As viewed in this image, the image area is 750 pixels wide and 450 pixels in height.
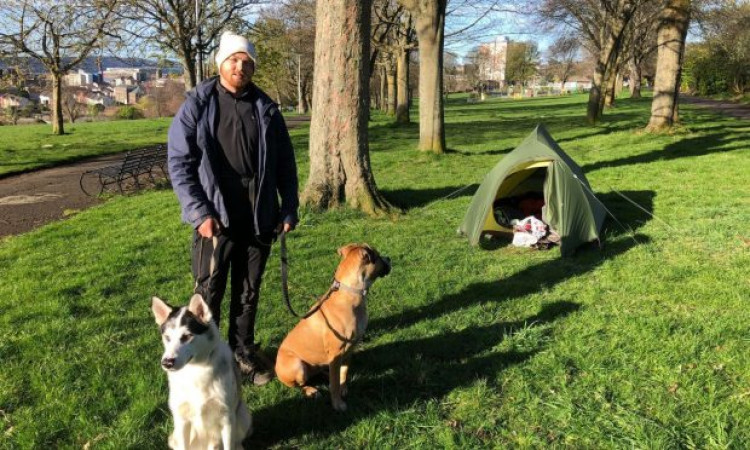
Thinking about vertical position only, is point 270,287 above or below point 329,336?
below

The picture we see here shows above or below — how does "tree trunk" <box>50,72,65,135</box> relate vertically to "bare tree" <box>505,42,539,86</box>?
below

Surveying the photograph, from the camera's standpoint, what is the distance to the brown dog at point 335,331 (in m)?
3.47

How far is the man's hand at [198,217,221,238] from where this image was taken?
324 centimetres

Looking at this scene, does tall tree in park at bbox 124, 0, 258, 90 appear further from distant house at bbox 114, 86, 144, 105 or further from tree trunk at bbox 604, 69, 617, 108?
distant house at bbox 114, 86, 144, 105

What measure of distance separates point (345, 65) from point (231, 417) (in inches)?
247

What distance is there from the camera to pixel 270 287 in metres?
5.65

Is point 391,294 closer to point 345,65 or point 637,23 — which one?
point 345,65

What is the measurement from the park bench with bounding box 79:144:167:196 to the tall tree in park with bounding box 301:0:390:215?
5.49 m

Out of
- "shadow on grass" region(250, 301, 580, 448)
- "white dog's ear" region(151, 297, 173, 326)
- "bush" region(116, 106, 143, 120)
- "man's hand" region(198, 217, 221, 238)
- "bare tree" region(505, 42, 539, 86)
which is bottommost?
"shadow on grass" region(250, 301, 580, 448)

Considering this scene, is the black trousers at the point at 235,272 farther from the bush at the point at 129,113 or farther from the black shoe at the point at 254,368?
the bush at the point at 129,113

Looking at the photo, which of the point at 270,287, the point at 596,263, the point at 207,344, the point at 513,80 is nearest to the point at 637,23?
the point at 596,263

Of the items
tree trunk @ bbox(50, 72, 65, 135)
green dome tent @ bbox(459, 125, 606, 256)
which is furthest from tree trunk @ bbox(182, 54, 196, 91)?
green dome tent @ bbox(459, 125, 606, 256)

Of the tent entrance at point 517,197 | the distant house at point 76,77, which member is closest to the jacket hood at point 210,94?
the tent entrance at point 517,197

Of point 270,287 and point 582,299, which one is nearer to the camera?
point 582,299
